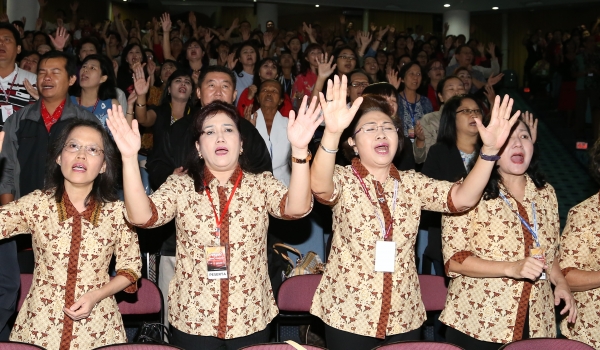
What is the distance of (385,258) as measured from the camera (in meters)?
2.44

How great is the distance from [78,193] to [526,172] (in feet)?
5.93

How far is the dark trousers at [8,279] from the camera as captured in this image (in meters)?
2.69

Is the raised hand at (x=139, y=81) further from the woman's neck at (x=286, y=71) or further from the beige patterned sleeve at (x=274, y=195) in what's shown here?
the woman's neck at (x=286, y=71)

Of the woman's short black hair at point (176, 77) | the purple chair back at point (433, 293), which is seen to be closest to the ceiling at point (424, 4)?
the woman's short black hair at point (176, 77)

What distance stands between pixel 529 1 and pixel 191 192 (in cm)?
1374

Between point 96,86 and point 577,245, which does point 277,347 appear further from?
point 96,86

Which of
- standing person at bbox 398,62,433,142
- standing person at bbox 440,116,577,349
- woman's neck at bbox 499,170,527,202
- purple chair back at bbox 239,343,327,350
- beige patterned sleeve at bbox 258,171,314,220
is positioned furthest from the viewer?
standing person at bbox 398,62,433,142

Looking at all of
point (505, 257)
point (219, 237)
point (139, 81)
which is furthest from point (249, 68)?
point (505, 257)

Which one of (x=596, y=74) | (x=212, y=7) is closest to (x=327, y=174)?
(x=596, y=74)

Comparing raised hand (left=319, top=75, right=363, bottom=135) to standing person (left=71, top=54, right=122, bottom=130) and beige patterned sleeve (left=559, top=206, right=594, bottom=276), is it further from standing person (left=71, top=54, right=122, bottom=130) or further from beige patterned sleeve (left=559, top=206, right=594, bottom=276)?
standing person (left=71, top=54, right=122, bottom=130)

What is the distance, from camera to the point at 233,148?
2.51m

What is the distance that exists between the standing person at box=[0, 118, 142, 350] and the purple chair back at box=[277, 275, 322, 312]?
78cm

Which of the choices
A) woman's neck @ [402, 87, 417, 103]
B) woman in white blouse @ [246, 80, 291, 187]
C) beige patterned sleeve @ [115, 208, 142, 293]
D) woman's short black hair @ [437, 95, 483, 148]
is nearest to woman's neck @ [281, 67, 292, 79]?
woman's neck @ [402, 87, 417, 103]

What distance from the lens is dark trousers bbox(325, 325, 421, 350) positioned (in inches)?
97.4
